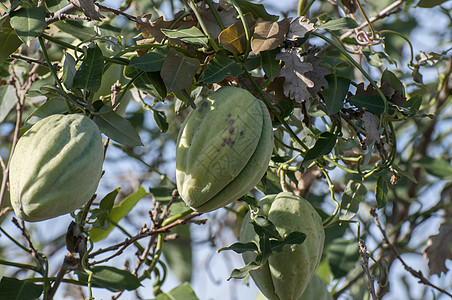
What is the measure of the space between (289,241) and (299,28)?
369mm

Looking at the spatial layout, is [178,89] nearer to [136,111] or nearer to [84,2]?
[84,2]

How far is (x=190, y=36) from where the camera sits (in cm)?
103

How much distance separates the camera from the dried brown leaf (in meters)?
1.74

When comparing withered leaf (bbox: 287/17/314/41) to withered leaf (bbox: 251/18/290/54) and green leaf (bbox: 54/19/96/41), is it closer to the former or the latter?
withered leaf (bbox: 251/18/290/54)

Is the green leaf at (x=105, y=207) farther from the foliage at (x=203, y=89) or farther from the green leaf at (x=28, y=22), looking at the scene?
the green leaf at (x=28, y=22)

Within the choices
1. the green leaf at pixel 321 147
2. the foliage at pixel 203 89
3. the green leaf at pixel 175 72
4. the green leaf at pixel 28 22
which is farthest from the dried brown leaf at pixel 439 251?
the green leaf at pixel 28 22

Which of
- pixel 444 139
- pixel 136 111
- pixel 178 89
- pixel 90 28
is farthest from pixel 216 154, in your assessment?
pixel 444 139

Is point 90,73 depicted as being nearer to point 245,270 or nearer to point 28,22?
point 28,22

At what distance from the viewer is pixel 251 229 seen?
1213 millimetres

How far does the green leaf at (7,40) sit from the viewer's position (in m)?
1.06

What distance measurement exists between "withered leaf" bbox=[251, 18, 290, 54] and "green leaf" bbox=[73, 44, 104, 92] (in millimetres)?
254

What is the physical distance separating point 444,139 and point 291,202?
164 cm

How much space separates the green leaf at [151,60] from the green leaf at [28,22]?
0.49ft

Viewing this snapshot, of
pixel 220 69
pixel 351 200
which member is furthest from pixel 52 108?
pixel 351 200
